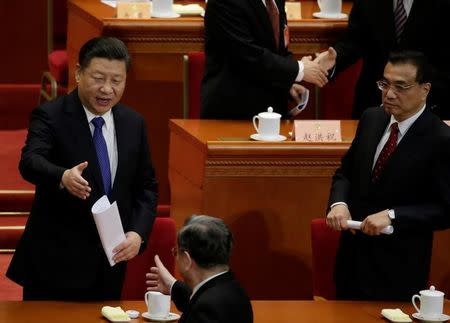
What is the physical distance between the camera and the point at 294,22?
18.3 ft

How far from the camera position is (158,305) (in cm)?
333

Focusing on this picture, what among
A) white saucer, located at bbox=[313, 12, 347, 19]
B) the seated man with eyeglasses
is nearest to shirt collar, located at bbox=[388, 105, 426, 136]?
the seated man with eyeglasses

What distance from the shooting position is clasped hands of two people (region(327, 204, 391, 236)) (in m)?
3.67

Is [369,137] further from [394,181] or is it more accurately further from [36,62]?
[36,62]

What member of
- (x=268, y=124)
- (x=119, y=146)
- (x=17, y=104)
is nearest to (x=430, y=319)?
(x=119, y=146)

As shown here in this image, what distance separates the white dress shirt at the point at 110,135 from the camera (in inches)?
141

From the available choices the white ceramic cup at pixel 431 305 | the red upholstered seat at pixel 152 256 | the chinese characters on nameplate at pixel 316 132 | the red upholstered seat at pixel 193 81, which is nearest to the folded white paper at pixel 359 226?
the white ceramic cup at pixel 431 305

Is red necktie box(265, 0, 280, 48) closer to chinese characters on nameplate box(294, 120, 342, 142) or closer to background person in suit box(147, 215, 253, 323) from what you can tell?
chinese characters on nameplate box(294, 120, 342, 142)

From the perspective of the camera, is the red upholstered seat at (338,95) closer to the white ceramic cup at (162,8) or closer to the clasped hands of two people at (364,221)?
the white ceramic cup at (162,8)

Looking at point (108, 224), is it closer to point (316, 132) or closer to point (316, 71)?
point (316, 132)

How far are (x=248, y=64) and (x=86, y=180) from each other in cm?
132

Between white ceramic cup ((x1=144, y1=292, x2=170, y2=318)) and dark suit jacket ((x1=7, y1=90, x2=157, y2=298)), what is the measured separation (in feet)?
0.99

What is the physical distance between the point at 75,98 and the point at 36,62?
146 inches

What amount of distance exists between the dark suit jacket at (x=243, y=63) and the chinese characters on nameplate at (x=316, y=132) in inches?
10.0
